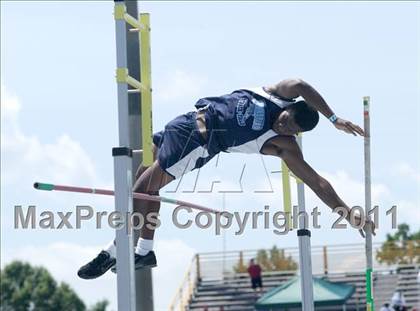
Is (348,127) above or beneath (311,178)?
above

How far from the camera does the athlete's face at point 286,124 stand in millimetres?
8977

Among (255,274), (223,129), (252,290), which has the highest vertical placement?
(255,274)

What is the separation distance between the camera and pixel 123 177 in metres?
8.35

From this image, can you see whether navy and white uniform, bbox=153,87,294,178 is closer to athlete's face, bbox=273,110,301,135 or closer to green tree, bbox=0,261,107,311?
athlete's face, bbox=273,110,301,135

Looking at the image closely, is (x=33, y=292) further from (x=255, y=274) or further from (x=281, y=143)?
(x=281, y=143)

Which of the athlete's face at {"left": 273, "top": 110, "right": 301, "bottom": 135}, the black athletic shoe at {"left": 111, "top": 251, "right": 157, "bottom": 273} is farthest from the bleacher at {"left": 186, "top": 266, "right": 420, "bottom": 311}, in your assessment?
the athlete's face at {"left": 273, "top": 110, "right": 301, "bottom": 135}

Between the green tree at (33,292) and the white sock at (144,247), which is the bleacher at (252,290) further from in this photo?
the green tree at (33,292)

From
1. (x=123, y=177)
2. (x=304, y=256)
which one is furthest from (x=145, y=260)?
(x=304, y=256)

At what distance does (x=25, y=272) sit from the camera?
206 feet

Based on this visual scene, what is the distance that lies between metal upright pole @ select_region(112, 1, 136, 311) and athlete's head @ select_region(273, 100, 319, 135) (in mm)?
1196

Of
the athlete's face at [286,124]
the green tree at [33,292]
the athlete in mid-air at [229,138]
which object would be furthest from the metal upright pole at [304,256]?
the green tree at [33,292]

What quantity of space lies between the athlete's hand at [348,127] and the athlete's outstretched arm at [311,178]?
1.74ft

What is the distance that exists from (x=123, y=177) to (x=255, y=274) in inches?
850

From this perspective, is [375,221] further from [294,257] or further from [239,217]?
[294,257]
